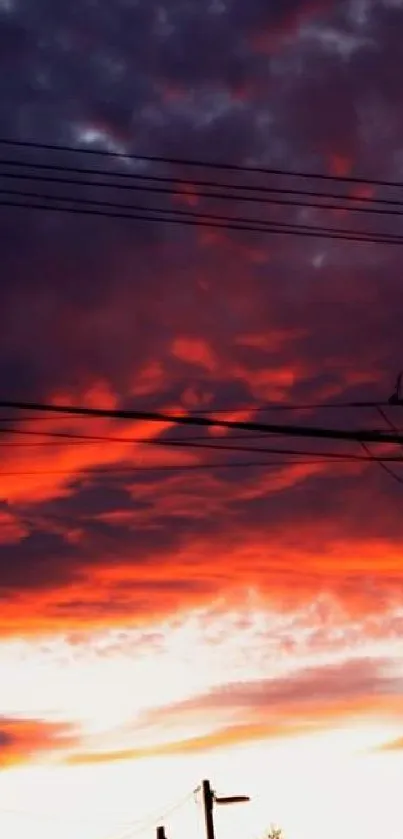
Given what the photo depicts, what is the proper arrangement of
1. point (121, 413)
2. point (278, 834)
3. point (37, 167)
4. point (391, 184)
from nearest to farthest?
point (121, 413)
point (37, 167)
point (391, 184)
point (278, 834)

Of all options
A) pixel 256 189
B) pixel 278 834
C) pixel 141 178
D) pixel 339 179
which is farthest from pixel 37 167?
pixel 278 834

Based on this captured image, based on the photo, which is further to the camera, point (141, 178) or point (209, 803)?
point (209, 803)

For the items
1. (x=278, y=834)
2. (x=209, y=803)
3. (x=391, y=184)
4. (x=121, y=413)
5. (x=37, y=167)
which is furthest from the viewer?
(x=278, y=834)

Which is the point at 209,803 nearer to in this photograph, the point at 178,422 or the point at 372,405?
Answer: the point at 372,405

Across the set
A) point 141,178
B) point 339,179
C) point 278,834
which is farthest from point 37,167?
point 278,834

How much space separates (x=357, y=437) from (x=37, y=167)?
6856 mm

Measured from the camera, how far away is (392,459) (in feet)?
75.5

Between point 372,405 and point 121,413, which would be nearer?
point 121,413

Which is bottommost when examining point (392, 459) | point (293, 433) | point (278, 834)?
point (293, 433)

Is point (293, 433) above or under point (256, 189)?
under

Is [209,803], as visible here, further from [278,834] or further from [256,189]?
[278,834]

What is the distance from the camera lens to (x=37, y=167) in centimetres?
2189

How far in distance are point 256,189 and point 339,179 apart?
1.71 metres

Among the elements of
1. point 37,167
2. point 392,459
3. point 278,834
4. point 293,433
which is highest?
point 278,834
